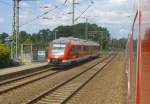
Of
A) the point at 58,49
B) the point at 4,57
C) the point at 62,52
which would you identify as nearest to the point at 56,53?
the point at 58,49

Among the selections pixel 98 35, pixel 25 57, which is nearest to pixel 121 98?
pixel 25 57

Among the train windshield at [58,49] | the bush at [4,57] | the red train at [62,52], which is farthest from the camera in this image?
the train windshield at [58,49]

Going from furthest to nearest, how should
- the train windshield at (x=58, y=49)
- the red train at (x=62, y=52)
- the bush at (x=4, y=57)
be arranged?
1. the train windshield at (x=58, y=49)
2. the red train at (x=62, y=52)
3. the bush at (x=4, y=57)

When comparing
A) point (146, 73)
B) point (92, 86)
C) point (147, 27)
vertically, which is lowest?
point (92, 86)

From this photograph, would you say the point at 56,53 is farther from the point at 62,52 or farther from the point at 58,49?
the point at 62,52

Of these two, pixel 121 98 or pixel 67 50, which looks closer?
pixel 121 98

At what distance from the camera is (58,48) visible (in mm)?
40125

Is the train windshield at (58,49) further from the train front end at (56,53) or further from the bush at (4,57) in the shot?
the bush at (4,57)

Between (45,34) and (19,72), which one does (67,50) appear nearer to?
(19,72)

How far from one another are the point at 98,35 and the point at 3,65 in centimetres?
8951

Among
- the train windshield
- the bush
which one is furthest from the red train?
the bush

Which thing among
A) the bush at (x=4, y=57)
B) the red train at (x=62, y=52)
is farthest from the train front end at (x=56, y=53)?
the bush at (x=4, y=57)

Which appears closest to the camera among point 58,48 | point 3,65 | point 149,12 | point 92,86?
point 149,12

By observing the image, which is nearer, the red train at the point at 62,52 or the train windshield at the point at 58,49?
the red train at the point at 62,52
